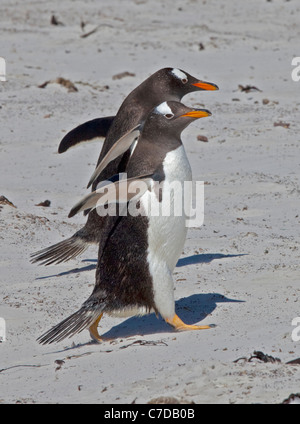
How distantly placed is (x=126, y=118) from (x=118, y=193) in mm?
1168

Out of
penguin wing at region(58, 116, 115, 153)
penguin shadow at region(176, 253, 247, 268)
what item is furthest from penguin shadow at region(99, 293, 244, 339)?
penguin wing at region(58, 116, 115, 153)

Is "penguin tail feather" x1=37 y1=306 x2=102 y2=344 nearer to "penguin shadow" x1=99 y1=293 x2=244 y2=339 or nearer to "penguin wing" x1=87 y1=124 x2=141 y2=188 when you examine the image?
"penguin shadow" x1=99 y1=293 x2=244 y2=339

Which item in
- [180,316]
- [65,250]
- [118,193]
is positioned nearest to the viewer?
[118,193]

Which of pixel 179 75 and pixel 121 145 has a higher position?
pixel 179 75

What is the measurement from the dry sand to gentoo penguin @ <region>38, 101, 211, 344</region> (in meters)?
0.14

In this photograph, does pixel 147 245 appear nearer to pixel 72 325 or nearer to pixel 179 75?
pixel 72 325

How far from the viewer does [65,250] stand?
522 centimetres

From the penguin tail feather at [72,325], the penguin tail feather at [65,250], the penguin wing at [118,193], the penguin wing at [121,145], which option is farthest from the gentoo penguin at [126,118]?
the penguin tail feather at [72,325]

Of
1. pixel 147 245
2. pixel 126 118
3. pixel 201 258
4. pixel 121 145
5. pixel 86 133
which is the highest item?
pixel 86 133

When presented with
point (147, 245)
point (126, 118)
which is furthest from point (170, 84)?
point (147, 245)

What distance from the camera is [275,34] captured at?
12250 mm

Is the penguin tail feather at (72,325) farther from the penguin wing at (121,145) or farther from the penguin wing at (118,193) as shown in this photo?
the penguin wing at (121,145)

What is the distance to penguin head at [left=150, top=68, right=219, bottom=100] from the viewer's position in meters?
4.99

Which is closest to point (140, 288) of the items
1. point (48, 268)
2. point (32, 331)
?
point (32, 331)
